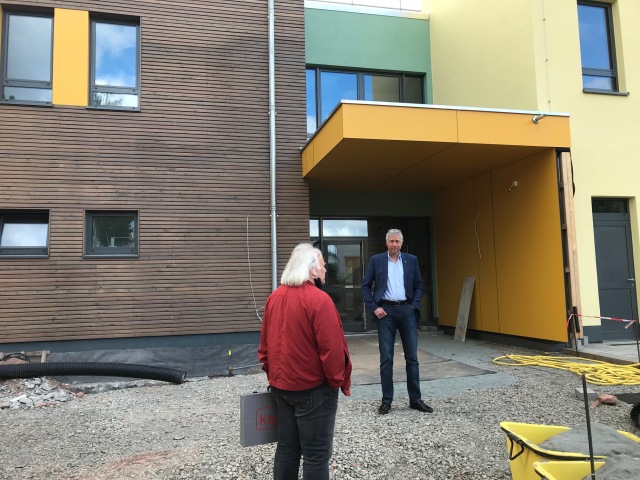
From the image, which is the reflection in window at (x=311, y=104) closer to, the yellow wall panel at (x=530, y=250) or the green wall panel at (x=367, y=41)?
the green wall panel at (x=367, y=41)

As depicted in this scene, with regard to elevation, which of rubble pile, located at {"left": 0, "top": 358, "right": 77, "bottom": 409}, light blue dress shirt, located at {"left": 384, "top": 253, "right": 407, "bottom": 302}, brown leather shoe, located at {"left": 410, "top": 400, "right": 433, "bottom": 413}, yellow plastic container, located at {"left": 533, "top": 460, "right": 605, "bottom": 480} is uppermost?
light blue dress shirt, located at {"left": 384, "top": 253, "right": 407, "bottom": 302}

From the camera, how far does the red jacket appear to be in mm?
2510

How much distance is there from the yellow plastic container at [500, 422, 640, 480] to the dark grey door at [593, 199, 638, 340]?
5887 millimetres

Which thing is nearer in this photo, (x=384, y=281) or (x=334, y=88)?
(x=384, y=281)

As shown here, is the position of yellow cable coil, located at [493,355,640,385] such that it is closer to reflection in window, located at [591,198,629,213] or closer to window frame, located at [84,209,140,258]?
reflection in window, located at [591,198,629,213]

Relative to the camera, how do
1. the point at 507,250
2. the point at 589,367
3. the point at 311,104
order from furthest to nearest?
the point at 311,104 → the point at 507,250 → the point at 589,367

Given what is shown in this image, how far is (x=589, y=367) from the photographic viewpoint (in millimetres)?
6102

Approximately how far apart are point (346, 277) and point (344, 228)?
110cm

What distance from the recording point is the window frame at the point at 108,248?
7593mm

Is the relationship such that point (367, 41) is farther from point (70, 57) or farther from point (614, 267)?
point (614, 267)

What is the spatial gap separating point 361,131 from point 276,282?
9.88ft

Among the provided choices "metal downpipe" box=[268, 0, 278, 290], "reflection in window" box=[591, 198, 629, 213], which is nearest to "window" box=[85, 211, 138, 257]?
"metal downpipe" box=[268, 0, 278, 290]

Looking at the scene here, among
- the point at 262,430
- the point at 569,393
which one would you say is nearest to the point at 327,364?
the point at 262,430

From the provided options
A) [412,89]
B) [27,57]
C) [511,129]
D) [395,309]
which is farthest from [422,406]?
[412,89]
